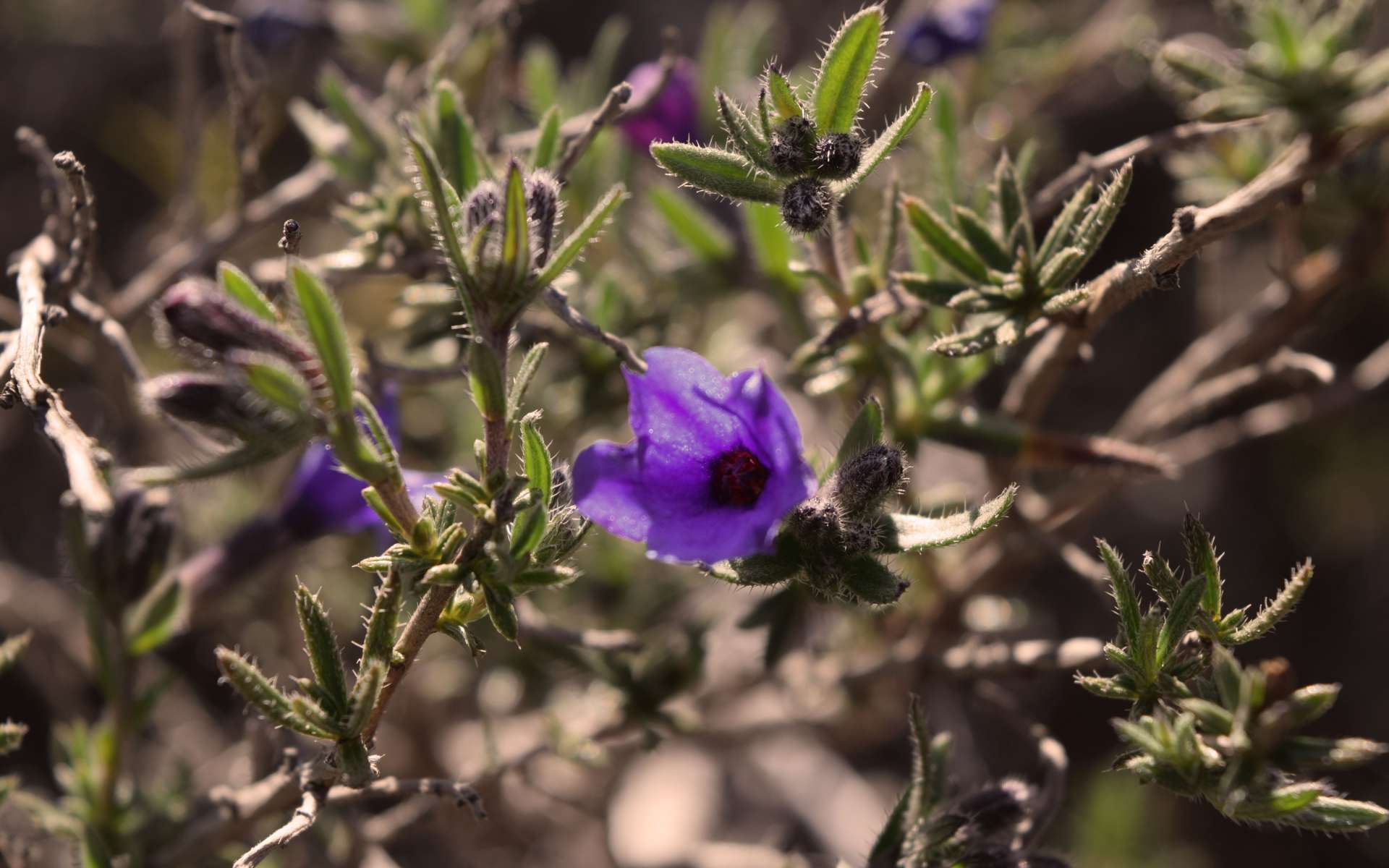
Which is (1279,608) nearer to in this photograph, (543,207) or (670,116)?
(543,207)

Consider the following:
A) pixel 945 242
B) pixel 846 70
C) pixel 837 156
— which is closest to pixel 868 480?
pixel 837 156

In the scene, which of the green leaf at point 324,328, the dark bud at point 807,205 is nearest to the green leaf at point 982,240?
the dark bud at point 807,205

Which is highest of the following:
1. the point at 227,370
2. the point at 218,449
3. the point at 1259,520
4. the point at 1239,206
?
the point at 1239,206

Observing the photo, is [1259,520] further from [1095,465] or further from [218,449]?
[218,449]

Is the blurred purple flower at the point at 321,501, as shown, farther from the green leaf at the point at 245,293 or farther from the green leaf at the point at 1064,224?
the green leaf at the point at 1064,224

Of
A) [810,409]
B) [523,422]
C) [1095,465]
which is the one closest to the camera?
[523,422]

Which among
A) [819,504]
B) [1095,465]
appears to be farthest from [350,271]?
[1095,465]
